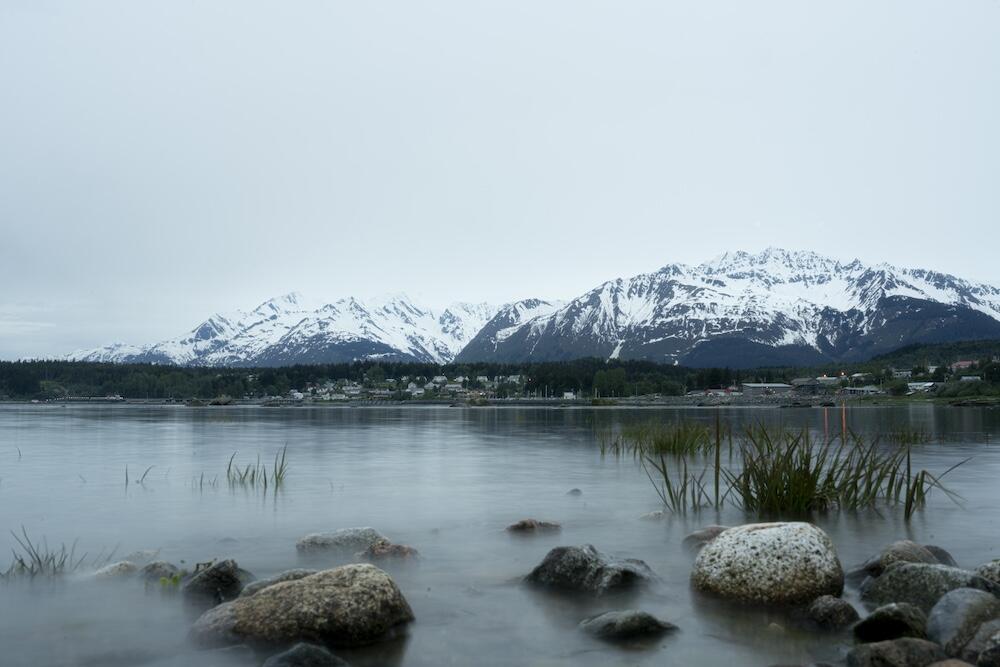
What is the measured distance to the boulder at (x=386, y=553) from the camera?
1479 cm

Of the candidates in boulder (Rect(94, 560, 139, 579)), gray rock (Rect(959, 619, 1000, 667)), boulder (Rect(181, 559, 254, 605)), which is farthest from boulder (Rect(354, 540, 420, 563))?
gray rock (Rect(959, 619, 1000, 667))

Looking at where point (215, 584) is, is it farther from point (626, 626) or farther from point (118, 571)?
point (626, 626)

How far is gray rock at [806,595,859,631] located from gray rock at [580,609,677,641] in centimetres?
189

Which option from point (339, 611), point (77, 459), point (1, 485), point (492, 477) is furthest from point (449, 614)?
point (77, 459)

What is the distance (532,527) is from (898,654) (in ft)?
33.8

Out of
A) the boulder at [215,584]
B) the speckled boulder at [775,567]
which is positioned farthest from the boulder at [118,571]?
the speckled boulder at [775,567]

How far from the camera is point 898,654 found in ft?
27.6

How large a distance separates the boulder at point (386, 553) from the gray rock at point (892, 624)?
822 cm

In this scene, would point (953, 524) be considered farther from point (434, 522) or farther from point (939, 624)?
point (434, 522)

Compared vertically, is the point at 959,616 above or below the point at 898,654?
above

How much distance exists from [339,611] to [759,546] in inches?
244

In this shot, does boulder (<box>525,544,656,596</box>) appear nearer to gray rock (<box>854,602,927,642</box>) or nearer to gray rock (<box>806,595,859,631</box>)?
gray rock (<box>806,595,859,631</box>)

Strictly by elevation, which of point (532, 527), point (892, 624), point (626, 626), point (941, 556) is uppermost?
point (892, 624)

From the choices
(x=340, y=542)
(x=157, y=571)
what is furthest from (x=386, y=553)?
(x=157, y=571)
